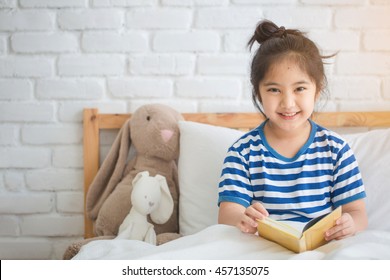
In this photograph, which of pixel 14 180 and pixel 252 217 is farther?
pixel 14 180

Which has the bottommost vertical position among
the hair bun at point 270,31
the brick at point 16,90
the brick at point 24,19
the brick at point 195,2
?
the brick at point 16,90

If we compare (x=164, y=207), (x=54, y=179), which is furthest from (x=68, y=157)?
(x=164, y=207)

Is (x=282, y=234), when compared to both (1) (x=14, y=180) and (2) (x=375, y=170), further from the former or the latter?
(1) (x=14, y=180)

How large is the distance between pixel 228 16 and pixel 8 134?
802mm

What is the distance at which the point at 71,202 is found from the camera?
1.71 metres

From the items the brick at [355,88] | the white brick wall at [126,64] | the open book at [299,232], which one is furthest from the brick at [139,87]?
the open book at [299,232]

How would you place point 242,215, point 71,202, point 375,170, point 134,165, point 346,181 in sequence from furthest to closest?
1. point 71,202
2. point 134,165
3. point 375,170
4. point 346,181
5. point 242,215

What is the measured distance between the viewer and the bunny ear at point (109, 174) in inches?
62.4

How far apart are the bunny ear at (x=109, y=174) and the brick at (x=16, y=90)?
33 centimetres

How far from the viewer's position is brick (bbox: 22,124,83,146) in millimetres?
1681

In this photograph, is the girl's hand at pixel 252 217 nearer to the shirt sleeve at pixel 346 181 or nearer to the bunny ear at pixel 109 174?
the shirt sleeve at pixel 346 181
